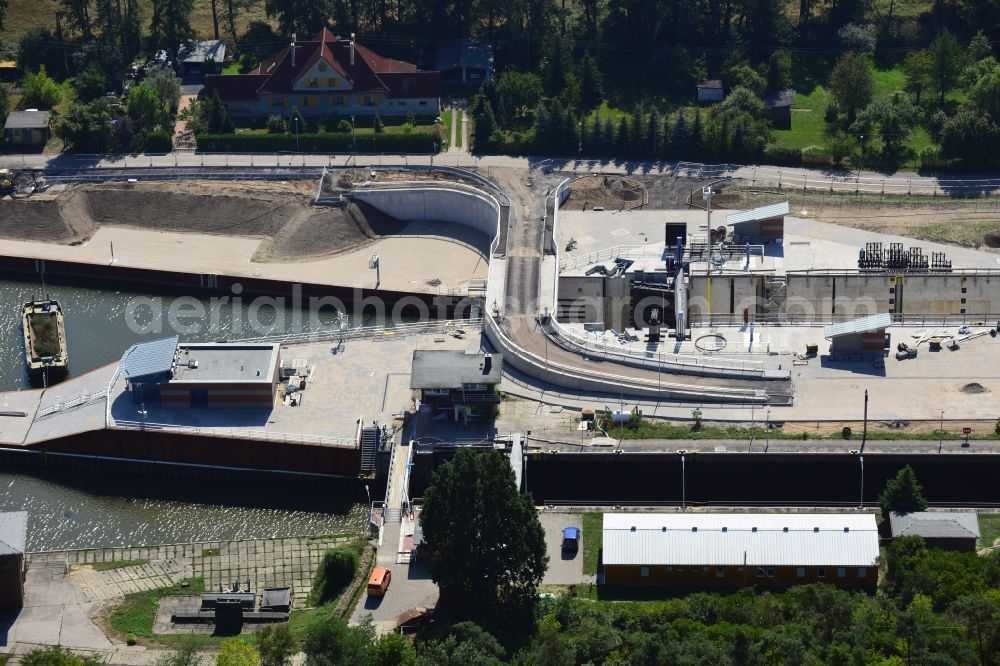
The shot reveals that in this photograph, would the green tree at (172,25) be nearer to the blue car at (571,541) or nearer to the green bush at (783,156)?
the green bush at (783,156)

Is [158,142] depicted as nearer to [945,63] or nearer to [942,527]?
[945,63]

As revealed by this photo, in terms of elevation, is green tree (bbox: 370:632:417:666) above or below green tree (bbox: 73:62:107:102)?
below

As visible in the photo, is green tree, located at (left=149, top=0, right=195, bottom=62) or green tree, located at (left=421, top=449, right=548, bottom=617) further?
green tree, located at (left=149, top=0, right=195, bottom=62)

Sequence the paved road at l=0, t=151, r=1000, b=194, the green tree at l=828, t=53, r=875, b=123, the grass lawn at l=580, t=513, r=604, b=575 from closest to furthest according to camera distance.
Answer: the grass lawn at l=580, t=513, r=604, b=575
the paved road at l=0, t=151, r=1000, b=194
the green tree at l=828, t=53, r=875, b=123

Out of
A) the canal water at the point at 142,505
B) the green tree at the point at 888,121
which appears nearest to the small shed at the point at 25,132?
the canal water at the point at 142,505

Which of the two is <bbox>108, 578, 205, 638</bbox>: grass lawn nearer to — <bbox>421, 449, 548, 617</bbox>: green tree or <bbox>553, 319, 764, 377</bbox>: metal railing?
<bbox>421, 449, 548, 617</bbox>: green tree

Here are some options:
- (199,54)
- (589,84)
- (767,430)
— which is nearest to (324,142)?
(199,54)

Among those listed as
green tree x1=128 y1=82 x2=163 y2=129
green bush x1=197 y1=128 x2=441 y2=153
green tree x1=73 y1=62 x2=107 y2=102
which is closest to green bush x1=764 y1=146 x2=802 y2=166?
green bush x1=197 y1=128 x2=441 y2=153

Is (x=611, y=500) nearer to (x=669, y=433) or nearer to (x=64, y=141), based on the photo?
(x=669, y=433)
